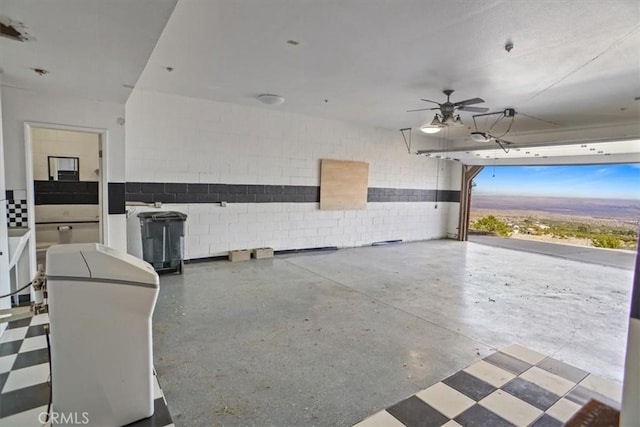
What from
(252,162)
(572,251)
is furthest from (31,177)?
(572,251)

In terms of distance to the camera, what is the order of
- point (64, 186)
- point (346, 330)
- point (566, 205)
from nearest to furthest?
point (346, 330) → point (64, 186) → point (566, 205)

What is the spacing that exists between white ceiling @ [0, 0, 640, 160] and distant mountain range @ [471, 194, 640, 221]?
4.06 m

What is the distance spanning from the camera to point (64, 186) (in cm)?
593

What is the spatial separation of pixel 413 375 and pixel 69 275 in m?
2.41

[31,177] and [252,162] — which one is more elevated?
[252,162]

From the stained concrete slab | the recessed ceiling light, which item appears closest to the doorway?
the recessed ceiling light

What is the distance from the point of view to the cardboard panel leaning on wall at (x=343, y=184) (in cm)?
749

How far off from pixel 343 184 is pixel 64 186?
5378 mm

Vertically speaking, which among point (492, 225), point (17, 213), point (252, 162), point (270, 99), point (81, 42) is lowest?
point (492, 225)

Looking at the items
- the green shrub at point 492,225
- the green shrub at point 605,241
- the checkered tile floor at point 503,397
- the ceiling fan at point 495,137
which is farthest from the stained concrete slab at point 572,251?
the checkered tile floor at point 503,397

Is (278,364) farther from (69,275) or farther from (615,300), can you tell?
(615,300)

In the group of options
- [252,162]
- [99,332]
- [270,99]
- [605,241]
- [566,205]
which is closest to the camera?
[99,332]

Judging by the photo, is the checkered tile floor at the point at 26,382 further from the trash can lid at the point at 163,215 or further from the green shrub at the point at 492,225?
the green shrub at the point at 492,225

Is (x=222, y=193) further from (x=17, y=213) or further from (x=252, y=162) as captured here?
(x=17, y=213)
